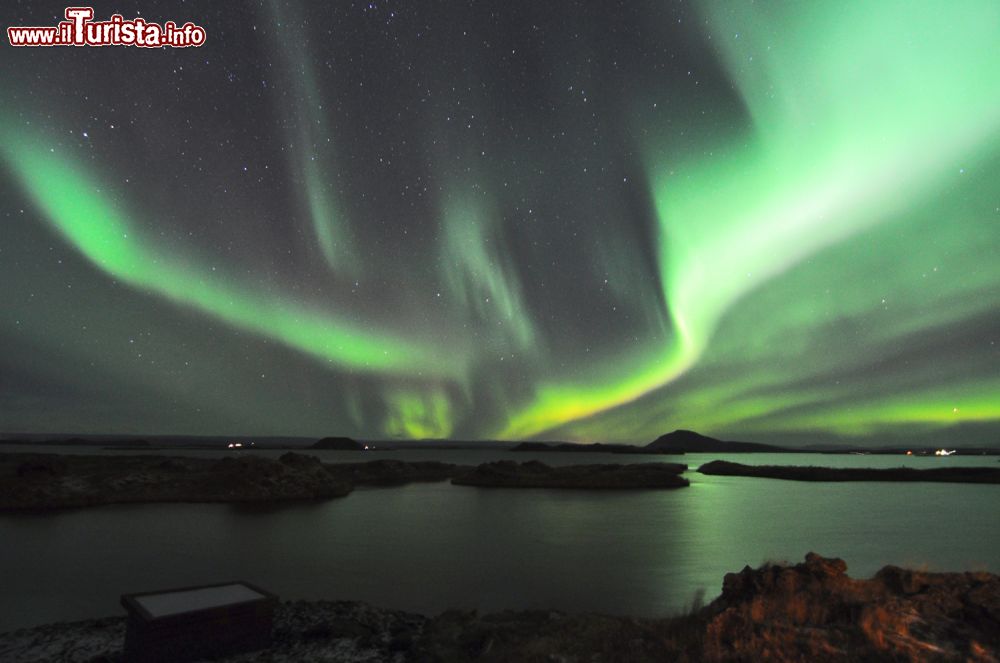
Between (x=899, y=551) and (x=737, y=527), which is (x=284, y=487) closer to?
(x=737, y=527)

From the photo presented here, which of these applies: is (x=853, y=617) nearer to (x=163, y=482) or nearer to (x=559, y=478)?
(x=163, y=482)

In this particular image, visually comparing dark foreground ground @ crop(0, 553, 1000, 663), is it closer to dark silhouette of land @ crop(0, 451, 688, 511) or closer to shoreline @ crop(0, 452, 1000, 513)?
shoreline @ crop(0, 452, 1000, 513)

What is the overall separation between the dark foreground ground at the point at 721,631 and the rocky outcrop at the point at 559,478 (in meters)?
56.9

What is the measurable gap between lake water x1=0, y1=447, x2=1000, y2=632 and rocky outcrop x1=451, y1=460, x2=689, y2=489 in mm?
20184

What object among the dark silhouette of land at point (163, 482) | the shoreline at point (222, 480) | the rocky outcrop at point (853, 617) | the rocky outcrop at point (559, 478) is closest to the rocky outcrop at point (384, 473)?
the shoreline at point (222, 480)

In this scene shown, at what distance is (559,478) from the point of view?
69.0 metres

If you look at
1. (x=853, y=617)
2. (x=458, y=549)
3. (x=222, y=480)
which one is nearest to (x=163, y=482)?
(x=222, y=480)

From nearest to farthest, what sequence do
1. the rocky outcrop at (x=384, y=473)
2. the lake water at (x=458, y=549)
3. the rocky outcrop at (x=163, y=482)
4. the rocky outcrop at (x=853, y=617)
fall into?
the rocky outcrop at (x=853, y=617) < the lake water at (x=458, y=549) < the rocky outcrop at (x=163, y=482) < the rocky outcrop at (x=384, y=473)

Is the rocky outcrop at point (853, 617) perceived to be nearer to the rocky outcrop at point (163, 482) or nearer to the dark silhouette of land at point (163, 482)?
the dark silhouette of land at point (163, 482)

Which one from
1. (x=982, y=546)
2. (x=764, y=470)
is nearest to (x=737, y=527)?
(x=982, y=546)

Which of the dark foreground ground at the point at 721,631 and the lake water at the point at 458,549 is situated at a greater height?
the dark foreground ground at the point at 721,631

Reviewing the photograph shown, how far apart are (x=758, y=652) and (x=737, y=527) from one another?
3100 cm

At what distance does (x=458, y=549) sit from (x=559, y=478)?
4508cm

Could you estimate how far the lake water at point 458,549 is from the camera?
17.5 m
